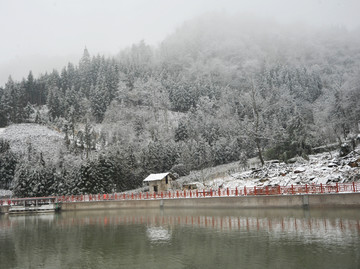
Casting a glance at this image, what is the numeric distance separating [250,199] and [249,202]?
1.22 ft

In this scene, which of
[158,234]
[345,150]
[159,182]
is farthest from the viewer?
[159,182]

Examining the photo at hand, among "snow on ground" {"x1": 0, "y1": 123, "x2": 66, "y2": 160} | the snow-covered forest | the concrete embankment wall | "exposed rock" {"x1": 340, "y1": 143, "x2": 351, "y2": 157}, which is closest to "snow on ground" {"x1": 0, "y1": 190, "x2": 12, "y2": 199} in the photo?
the snow-covered forest

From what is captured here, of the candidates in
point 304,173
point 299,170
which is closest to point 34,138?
point 299,170

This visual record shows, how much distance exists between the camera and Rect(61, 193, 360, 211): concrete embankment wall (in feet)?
97.0

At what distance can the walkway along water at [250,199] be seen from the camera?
3006cm

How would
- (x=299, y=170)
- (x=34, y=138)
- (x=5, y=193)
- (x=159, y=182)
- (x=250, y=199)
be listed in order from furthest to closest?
1. (x=34, y=138)
2. (x=5, y=193)
3. (x=159, y=182)
4. (x=299, y=170)
5. (x=250, y=199)

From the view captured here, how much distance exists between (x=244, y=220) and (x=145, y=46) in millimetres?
168498

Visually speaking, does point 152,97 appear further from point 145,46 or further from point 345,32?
point 345,32

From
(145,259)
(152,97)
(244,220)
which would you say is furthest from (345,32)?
(145,259)

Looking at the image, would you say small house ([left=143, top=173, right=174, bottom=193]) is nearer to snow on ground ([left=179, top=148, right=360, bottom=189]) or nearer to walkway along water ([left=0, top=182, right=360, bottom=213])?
snow on ground ([left=179, top=148, right=360, bottom=189])

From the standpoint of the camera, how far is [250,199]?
34969mm

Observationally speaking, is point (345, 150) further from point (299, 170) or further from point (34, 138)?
point (34, 138)

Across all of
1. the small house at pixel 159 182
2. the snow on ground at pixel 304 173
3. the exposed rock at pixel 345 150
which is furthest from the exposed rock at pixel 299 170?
the small house at pixel 159 182

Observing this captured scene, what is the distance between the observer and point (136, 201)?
4644 cm
